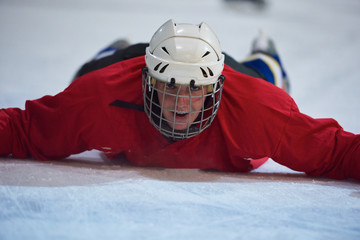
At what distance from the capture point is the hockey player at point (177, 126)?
1.87 meters

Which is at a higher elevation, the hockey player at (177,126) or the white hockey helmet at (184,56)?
the white hockey helmet at (184,56)

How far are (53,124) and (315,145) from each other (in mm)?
1178

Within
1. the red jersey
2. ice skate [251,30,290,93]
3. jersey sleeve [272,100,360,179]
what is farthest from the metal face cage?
ice skate [251,30,290,93]

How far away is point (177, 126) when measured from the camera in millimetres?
1829

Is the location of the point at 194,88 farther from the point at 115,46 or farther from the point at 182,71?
the point at 115,46

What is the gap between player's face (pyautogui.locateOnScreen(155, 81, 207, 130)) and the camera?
1748 millimetres

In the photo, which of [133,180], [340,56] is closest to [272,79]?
[133,180]

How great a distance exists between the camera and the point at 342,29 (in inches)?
232

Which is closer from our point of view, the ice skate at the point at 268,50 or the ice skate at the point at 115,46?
the ice skate at the point at 115,46

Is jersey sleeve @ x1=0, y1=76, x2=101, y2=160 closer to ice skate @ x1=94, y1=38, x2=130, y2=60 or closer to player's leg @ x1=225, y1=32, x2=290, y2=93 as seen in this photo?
ice skate @ x1=94, y1=38, x2=130, y2=60

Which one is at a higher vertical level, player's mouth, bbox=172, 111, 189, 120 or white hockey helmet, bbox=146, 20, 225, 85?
white hockey helmet, bbox=146, 20, 225, 85

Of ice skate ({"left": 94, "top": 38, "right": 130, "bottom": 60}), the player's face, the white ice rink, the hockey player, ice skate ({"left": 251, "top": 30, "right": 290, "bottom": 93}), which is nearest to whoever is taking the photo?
the white ice rink

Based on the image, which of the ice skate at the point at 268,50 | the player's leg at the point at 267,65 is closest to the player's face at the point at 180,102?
the player's leg at the point at 267,65

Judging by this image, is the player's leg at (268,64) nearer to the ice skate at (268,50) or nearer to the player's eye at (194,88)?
the ice skate at (268,50)
